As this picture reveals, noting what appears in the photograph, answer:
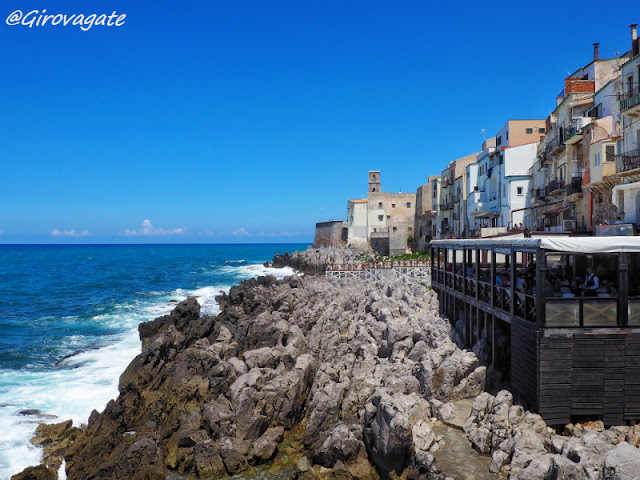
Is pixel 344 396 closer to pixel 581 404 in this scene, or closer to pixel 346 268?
pixel 581 404

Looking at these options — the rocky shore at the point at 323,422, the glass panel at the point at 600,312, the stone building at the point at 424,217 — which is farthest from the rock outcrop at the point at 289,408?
the stone building at the point at 424,217

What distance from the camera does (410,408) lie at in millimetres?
12750

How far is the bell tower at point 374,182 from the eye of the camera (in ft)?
276

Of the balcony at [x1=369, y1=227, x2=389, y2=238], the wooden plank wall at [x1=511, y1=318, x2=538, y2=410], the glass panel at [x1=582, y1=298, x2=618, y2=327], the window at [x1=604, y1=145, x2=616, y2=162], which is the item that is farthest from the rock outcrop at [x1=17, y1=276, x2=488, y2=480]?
Result: the balcony at [x1=369, y1=227, x2=389, y2=238]

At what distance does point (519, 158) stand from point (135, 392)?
116ft

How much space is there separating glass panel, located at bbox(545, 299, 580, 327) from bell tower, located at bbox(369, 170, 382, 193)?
72.3 metres

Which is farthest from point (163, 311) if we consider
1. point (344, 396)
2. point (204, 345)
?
point (344, 396)

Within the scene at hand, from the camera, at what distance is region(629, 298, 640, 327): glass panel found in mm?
12125

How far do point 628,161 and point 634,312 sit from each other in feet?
46.9

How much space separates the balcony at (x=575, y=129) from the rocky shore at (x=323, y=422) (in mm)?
15936

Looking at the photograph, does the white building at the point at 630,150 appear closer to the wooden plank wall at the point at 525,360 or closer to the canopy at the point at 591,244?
the canopy at the point at 591,244

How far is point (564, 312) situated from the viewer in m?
12.3

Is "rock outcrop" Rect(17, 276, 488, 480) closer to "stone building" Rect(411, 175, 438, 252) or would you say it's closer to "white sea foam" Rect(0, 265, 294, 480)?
"white sea foam" Rect(0, 265, 294, 480)

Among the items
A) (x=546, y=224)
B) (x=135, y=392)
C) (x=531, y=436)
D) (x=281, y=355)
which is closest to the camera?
(x=531, y=436)
